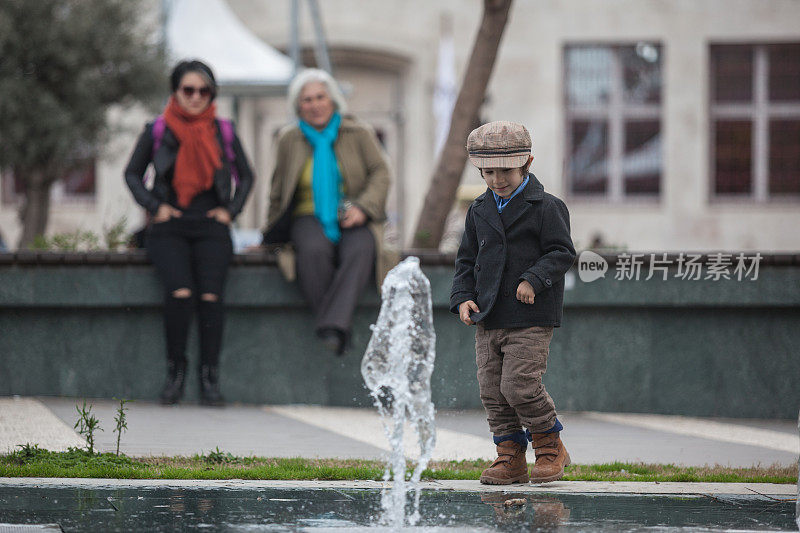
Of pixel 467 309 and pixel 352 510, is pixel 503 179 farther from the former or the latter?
pixel 352 510

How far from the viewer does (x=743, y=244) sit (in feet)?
63.1

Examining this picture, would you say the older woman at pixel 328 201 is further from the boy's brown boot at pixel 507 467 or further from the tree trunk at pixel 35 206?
the tree trunk at pixel 35 206

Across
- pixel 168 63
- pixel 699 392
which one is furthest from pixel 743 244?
pixel 699 392

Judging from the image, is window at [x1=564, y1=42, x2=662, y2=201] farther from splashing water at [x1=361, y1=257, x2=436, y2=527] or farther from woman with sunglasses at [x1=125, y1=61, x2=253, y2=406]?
woman with sunglasses at [x1=125, y1=61, x2=253, y2=406]

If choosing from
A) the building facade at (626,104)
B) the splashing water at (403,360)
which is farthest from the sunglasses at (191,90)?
the building facade at (626,104)

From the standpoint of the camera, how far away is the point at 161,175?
7777mm

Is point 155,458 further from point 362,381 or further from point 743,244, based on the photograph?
point 743,244

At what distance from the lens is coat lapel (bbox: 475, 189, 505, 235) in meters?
5.26

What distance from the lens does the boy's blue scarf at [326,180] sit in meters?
7.83

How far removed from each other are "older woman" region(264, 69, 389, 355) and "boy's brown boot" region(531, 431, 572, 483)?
8.18ft

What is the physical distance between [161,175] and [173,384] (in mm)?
1297

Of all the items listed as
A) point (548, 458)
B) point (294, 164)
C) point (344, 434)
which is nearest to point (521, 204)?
point (548, 458)

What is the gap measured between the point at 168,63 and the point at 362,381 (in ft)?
19.7

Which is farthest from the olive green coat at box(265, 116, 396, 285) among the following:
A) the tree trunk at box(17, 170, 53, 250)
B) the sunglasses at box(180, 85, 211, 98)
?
the tree trunk at box(17, 170, 53, 250)
